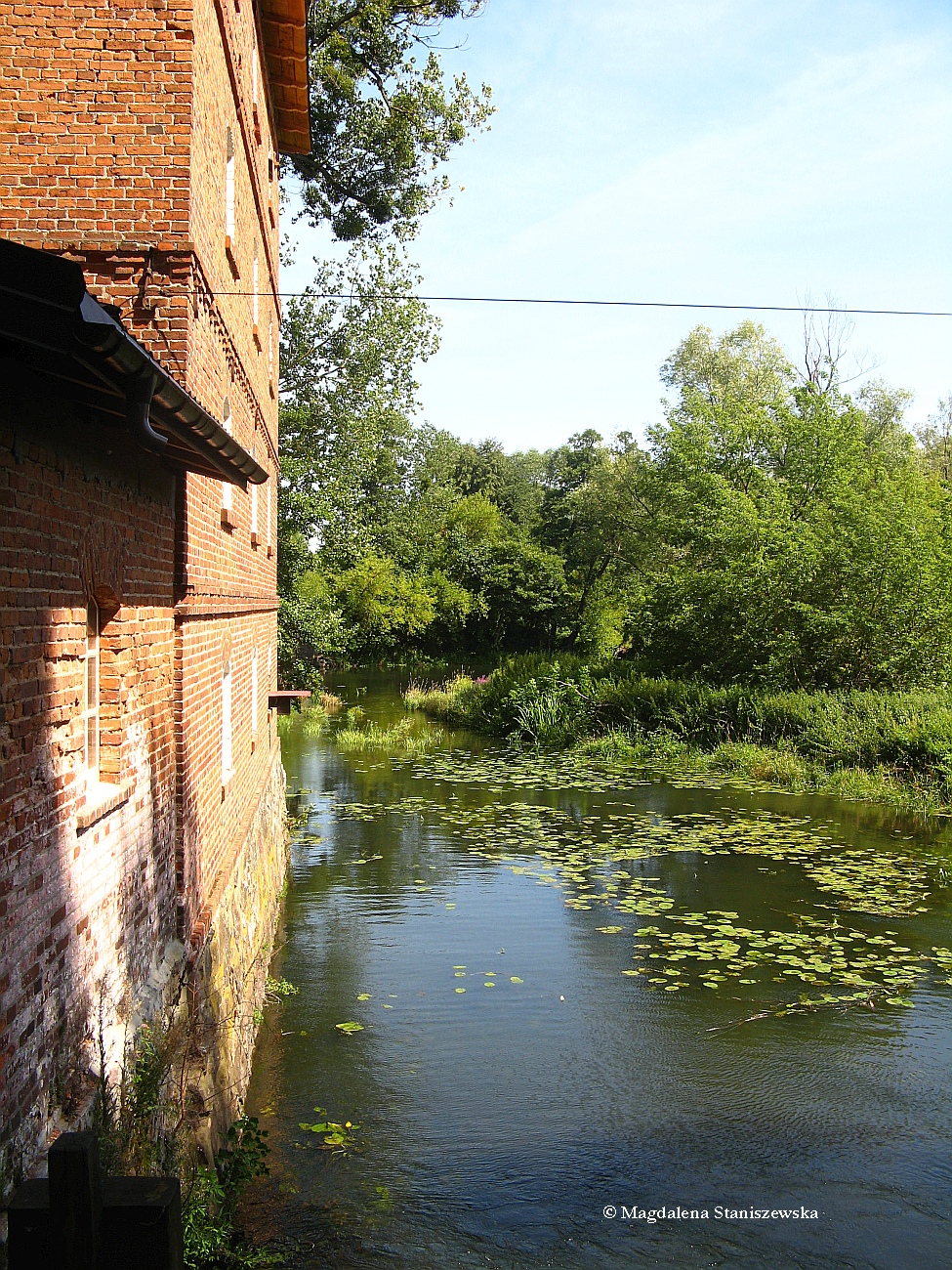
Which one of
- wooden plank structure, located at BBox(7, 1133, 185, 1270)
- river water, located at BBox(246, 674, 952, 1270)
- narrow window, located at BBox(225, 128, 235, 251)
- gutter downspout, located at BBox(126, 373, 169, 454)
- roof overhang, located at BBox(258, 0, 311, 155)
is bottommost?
river water, located at BBox(246, 674, 952, 1270)

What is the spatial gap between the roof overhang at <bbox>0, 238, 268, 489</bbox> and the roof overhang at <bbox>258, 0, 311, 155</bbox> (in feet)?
34.5

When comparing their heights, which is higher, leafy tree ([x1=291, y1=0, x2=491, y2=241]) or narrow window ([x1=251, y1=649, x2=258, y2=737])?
leafy tree ([x1=291, y1=0, x2=491, y2=241])

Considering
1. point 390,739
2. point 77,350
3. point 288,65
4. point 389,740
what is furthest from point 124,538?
point 390,739

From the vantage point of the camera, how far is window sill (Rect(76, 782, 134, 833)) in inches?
164

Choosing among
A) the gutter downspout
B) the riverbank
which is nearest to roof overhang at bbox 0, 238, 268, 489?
the gutter downspout

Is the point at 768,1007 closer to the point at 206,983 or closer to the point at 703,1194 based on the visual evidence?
the point at 703,1194

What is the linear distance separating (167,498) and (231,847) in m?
3.50

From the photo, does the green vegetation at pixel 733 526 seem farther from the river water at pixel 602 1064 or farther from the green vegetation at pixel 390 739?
the river water at pixel 602 1064

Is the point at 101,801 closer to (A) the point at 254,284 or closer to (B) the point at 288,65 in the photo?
(A) the point at 254,284

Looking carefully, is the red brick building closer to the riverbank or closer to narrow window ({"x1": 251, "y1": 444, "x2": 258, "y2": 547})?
narrow window ({"x1": 251, "y1": 444, "x2": 258, "y2": 547})

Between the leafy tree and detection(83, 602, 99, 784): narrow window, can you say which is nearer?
detection(83, 602, 99, 784): narrow window

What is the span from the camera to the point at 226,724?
909 cm

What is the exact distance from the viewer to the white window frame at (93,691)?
4787 millimetres

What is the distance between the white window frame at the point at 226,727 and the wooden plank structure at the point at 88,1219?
6113 millimetres
